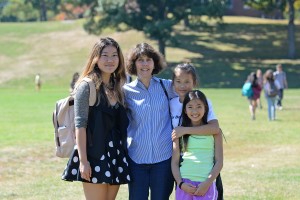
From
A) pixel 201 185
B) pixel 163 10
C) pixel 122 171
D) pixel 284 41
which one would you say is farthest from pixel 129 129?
pixel 284 41

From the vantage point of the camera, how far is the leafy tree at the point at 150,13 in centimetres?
5819

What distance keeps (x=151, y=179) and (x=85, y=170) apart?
70 centimetres

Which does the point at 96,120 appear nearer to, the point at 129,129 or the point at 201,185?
the point at 129,129

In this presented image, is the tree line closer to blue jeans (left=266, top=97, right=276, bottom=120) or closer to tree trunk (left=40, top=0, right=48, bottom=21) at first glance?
tree trunk (left=40, top=0, right=48, bottom=21)

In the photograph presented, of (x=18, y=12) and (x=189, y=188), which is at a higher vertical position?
(x=189, y=188)

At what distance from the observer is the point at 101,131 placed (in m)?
6.90

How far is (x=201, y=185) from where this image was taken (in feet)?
22.4

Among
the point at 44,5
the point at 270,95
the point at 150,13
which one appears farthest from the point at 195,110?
the point at 44,5

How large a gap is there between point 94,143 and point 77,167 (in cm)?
28

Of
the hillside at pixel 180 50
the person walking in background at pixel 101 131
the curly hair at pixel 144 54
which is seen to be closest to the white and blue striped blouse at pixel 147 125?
the person walking in background at pixel 101 131

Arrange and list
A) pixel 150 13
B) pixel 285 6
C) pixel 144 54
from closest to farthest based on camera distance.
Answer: pixel 144 54
pixel 150 13
pixel 285 6

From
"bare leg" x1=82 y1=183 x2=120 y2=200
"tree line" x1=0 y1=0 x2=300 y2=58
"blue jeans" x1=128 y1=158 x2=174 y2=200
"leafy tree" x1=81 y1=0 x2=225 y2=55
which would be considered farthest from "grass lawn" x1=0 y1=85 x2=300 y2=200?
"tree line" x1=0 y1=0 x2=300 y2=58

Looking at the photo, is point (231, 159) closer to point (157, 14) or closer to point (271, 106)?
point (271, 106)

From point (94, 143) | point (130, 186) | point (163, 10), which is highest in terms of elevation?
point (94, 143)
